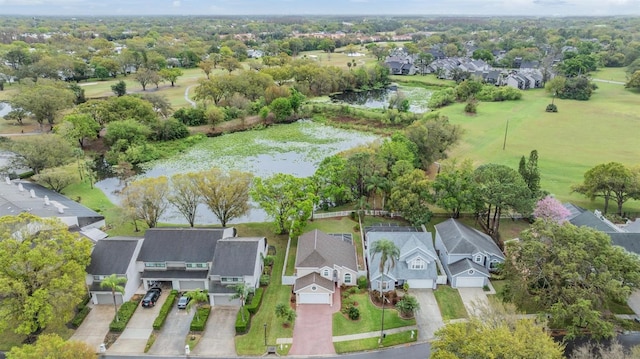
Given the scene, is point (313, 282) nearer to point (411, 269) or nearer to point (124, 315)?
point (411, 269)

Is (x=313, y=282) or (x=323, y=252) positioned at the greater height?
(x=323, y=252)

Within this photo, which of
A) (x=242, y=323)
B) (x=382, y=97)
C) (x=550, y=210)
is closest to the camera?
(x=242, y=323)

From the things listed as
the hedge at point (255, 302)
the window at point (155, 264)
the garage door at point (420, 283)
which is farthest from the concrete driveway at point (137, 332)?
the garage door at point (420, 283)

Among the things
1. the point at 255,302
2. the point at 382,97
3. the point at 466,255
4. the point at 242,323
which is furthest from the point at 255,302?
the point at 382,97

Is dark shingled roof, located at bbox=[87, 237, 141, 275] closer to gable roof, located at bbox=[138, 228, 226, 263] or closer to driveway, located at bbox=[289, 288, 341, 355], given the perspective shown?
gable roof, located at bbox=[138, 228, 226, 263]

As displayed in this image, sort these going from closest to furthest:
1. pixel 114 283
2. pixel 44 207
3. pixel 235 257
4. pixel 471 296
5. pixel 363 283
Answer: pixel 114 283
pixel 235 257
pixel 471 296
pixel 363 283
pixel 44 207

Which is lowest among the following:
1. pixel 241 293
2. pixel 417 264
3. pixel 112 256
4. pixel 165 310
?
pixel 165 310

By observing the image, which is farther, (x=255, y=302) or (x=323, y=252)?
(x=323, y=252)
